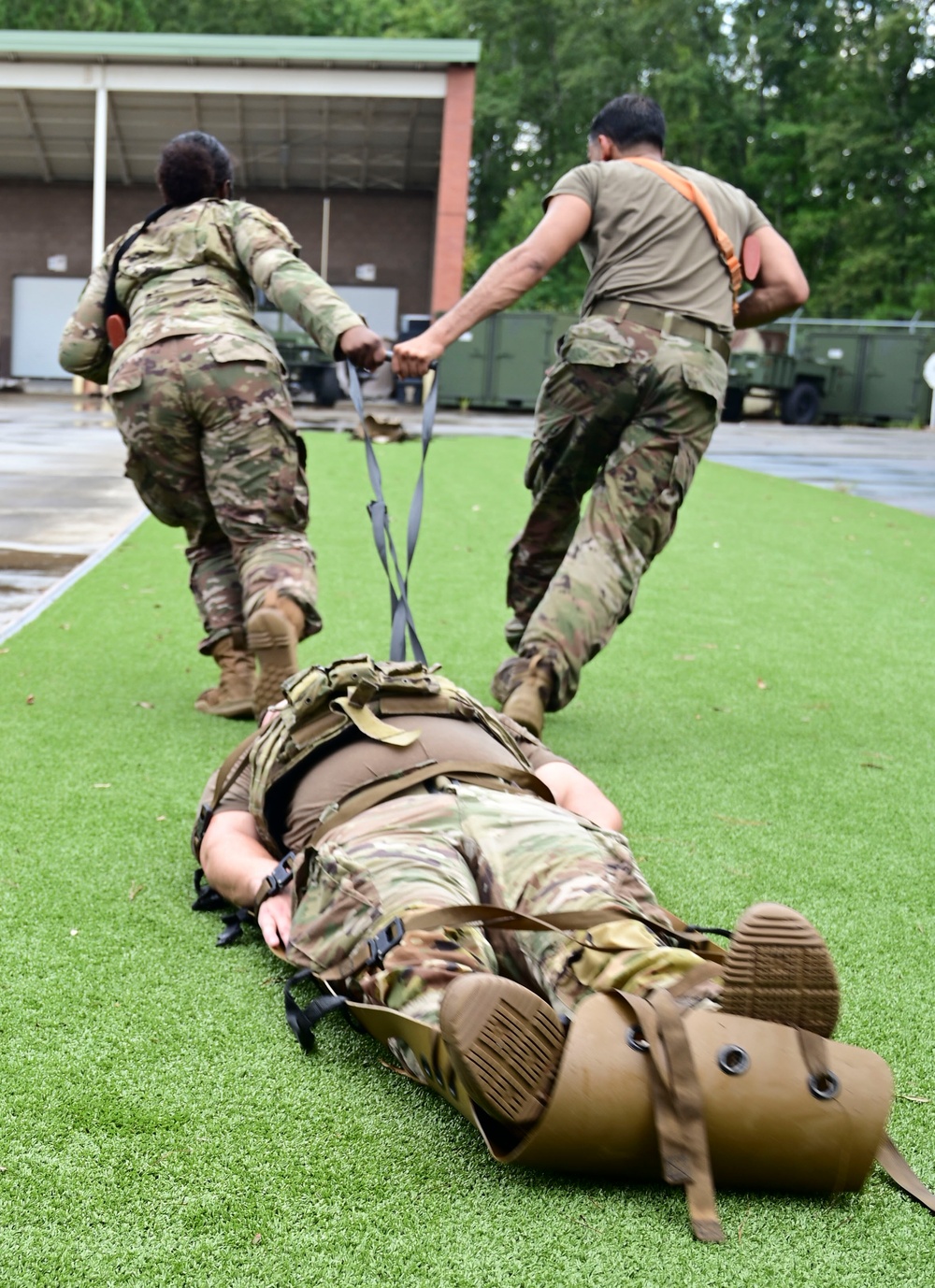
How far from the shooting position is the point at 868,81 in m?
40.1

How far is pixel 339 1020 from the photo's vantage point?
7.60 ft

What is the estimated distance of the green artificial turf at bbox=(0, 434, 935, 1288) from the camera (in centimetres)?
168

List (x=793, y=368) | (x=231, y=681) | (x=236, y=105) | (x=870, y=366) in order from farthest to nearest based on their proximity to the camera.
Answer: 1. (x=870, y=366)
2. (x=793, y=368)
3. (x=236, y=105)
4. (x=231, y=681)

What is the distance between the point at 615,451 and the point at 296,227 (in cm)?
2838

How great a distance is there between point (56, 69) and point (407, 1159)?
83.0ft

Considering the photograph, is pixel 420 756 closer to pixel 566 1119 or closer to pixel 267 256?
pixel 566 1119

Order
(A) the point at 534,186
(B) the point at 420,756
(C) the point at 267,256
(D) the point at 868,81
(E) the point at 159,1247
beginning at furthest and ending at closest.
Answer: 1. (A) the point at 534,186
2. (D) the point at 868,81
3. (C) the point at 267,256
4. (B) the point at 420,756
5. (E) the point at 159,1247

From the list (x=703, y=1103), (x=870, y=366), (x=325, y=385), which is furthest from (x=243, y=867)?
(x=870, y=366)

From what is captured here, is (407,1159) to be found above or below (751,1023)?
below

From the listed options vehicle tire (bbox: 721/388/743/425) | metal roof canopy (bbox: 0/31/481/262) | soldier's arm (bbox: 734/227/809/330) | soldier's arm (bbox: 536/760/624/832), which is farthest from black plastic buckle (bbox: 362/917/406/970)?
vehicle tire (bbox: 721/388/743/425)

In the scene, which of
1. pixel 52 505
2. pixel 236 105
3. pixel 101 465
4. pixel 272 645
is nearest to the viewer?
pixel 272 645

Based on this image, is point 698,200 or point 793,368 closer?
point 698,200

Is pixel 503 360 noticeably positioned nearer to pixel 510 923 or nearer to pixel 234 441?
pixel 234 441

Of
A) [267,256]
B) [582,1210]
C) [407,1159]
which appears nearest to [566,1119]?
[582,1210]
